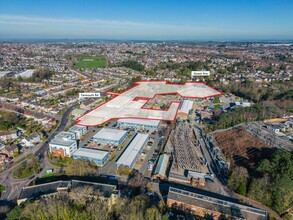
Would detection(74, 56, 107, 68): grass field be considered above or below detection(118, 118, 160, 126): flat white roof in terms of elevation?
below

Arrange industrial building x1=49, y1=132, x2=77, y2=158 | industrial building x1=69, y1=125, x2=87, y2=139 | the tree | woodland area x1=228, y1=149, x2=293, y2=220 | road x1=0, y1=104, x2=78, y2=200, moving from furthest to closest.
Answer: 1. industrial building x1=69, y1=125, x2=87, y2=139
2. industrial building x1=49, y1=132, x2=77, y2=158
3. the tree
4. road x1=0, y1=104, x2=78, y2=200
5. woodland area x1=228, y1=149, x2=293, y2=220

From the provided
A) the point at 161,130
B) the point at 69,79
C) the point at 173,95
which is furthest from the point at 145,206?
the point at 69,79

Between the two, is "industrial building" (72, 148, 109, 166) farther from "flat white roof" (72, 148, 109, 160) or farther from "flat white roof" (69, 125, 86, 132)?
"flat white roof" (69, 125, 86, 132)

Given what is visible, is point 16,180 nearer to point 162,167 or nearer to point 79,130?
point 79,130

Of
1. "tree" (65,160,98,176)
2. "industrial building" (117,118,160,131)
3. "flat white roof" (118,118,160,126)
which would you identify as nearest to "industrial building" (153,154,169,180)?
"tree" (65,160,98,176)

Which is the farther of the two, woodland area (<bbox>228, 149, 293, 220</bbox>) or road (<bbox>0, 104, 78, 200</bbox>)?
road (<bbox>0, 104, 78, 200</bbox>)

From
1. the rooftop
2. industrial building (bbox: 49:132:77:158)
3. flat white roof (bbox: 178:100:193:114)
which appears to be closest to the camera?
industrial building (bbox: 49:132:77:158)

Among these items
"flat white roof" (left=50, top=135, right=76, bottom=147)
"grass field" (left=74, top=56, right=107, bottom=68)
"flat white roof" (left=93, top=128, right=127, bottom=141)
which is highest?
"flat white roof" (left=50, top=135, right=76, bottom=147)

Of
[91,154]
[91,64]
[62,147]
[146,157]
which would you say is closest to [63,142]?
[62,147]
